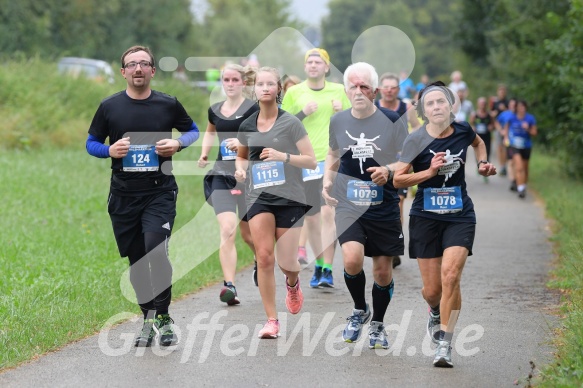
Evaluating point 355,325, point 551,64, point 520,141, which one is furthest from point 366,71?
point 520,141

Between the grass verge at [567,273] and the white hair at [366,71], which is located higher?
the white hair at [366,71]

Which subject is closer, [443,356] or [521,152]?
[443,356]

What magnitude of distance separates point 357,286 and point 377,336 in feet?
1.34

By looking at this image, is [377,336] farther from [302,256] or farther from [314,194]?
[302,256]

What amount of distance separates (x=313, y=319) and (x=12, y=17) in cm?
3655

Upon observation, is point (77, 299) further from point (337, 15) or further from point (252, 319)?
point (337, 15)

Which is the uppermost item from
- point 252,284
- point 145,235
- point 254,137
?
point 254,137

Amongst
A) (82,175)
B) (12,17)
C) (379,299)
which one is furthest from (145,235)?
(12,17)

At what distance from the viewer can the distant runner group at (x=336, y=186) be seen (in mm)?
7613

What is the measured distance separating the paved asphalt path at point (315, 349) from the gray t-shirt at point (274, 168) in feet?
3.54

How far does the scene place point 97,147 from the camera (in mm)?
8070

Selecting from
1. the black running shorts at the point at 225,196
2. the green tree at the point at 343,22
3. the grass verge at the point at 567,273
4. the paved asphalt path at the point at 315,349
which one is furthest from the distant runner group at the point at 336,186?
the green tree at the point at 343,22

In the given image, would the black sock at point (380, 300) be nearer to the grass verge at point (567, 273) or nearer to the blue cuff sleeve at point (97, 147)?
the grass verge at point (567, 273)

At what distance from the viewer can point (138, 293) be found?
8.30m
